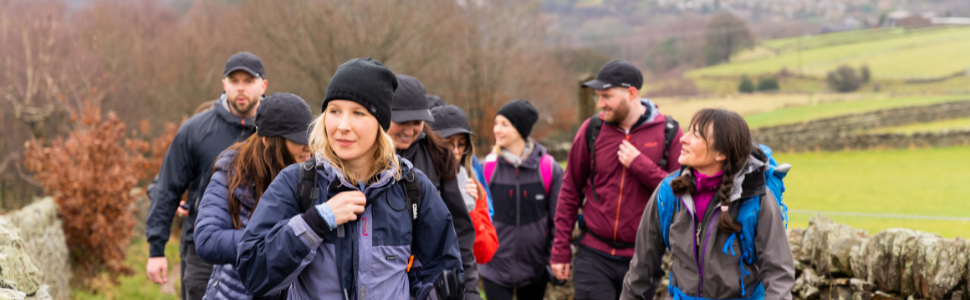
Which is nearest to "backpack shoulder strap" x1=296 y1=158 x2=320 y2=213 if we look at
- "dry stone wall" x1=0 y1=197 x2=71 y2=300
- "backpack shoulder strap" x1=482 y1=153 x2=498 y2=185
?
"dry stone wall" x1=0 y1=197 x2=71 y2=300

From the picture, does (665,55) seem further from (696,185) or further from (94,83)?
(696,185)

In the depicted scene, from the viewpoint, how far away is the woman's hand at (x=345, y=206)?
214 centimetres

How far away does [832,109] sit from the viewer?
27.9 m

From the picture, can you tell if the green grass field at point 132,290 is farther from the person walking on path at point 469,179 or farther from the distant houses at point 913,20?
the distant houses at point 913,20

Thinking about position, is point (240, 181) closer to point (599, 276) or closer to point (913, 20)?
point (599, 276)

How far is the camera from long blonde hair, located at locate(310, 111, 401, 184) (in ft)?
7.58

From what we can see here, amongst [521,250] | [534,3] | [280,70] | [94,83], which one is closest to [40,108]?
[94,83]

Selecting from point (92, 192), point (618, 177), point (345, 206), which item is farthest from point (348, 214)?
point (92, 192)

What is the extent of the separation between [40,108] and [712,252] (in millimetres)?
Result: 27819

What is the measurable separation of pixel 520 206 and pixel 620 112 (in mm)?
1206

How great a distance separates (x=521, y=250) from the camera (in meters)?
5.30

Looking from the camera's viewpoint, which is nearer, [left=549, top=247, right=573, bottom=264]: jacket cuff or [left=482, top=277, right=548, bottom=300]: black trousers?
[left=549, top=247, right=573, bottom=264]: jacket cuff

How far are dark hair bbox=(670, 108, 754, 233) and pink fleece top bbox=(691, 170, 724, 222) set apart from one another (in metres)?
0.03

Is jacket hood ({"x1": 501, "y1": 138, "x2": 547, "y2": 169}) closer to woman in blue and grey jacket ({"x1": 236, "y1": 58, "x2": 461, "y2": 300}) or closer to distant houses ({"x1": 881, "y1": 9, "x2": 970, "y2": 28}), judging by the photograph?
woman in blue and grey jacket ({"x1": 236, "y1": 58, "x2": 461, "y2": 300})
